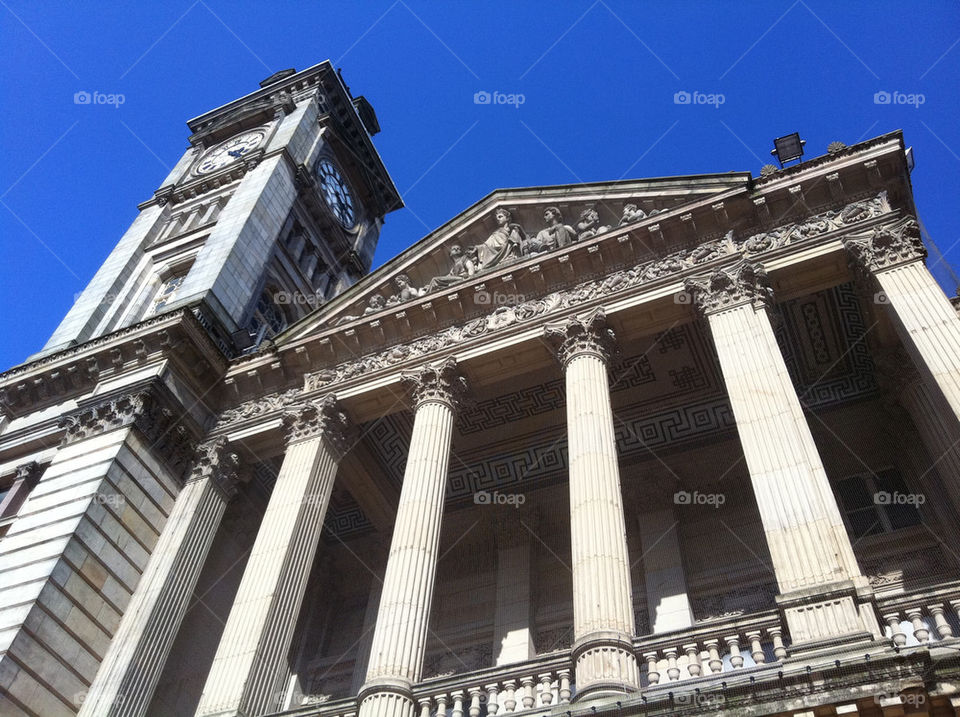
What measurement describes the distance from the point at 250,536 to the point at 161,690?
430 cm

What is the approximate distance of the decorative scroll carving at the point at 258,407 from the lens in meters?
21.0

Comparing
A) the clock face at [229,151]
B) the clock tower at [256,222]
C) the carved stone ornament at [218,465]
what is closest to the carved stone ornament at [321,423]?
the carved stone ornament at [218,465]

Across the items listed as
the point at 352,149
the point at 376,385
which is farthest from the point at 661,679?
the point at 352,149

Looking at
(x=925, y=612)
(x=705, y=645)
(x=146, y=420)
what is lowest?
(x=705, y=645)

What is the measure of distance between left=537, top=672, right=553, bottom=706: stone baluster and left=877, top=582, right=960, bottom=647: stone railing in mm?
4608

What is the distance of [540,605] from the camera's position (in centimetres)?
2061

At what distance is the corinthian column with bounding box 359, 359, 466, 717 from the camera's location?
13289 mm

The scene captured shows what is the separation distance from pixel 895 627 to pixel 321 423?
12251 millimetres

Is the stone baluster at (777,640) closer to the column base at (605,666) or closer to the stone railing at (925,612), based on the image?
the stone railing at (925,612)

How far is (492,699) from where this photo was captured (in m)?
13.0

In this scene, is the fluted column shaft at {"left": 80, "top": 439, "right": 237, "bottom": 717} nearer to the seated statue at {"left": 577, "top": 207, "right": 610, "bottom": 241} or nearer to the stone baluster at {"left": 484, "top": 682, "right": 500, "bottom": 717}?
the stone baluster at {"left": 484, "top": 682, "right": 500, "bottom": 717}

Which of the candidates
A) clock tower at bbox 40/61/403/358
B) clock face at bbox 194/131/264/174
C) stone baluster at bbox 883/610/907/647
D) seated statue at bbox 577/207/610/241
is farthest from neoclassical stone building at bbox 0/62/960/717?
clock face at bbox 194/131/264/174

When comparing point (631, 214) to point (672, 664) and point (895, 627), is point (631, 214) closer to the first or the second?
point (672, 664)

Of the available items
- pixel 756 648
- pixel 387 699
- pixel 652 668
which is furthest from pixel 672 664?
pixel 387 699
